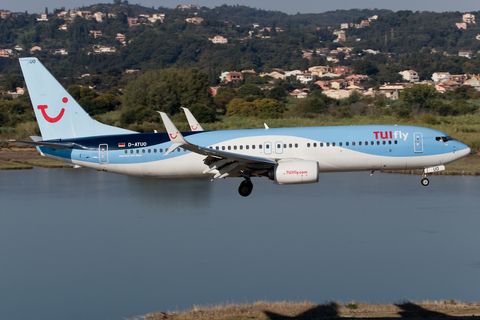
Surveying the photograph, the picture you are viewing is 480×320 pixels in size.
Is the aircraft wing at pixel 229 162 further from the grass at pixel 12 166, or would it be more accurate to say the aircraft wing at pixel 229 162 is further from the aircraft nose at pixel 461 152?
the grass at pixel 12 166

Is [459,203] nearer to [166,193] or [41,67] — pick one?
[166,193]

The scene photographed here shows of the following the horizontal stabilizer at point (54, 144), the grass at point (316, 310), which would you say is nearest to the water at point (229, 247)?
the grass at point (316, 310)

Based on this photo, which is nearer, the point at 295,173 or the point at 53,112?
the point at 295,173

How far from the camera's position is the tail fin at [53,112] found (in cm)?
4191

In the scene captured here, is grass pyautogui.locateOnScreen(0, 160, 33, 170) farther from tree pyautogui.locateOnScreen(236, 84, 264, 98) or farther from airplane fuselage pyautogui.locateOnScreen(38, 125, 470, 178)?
tree pyautogui.locateOnScreen(236, 84, 264, 98)

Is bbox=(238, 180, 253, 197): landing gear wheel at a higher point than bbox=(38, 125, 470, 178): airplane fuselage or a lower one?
lower

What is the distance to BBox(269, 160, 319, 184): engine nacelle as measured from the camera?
36719 mm

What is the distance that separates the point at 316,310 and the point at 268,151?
10.2m

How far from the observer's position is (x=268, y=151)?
1515 inches

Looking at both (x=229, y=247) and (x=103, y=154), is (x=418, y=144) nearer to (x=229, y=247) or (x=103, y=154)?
(x=229, y=247)

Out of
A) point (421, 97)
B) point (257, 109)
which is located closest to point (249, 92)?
point (257, 109)

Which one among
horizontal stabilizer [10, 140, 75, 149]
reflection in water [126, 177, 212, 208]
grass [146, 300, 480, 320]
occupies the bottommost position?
grass [146, 300, 480, 320]

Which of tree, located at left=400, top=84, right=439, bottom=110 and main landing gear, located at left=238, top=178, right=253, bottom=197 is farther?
tree, located at left=400, top=84, right=439, bottom=110

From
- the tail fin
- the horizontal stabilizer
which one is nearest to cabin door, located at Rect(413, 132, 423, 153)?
the tail fin
